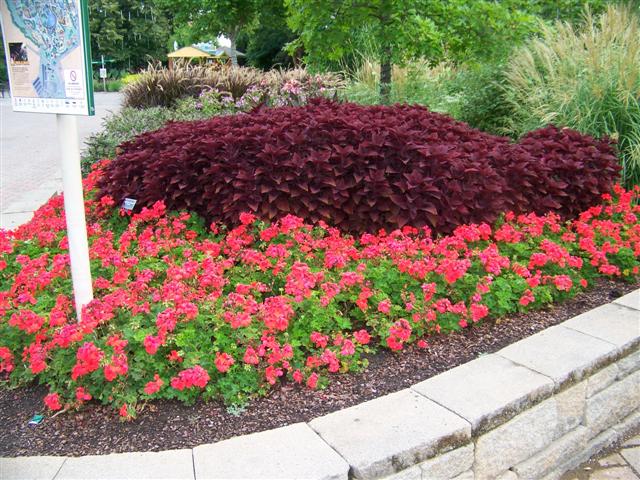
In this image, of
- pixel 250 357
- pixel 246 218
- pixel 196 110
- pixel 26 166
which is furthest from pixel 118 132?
pixel 250 357

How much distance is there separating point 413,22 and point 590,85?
5.99 ft

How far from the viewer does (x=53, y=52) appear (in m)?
2.27

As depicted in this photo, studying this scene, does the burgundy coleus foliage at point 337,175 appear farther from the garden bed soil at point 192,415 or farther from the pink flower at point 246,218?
the garden bed soil at point 192,415

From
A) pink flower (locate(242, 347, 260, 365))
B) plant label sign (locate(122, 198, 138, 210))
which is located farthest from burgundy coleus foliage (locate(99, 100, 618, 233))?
pink flower (locate(242, 347, 260, 365))

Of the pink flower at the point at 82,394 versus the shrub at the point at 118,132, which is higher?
the shrub at the point at 118,132

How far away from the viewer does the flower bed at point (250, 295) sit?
2.32 meters

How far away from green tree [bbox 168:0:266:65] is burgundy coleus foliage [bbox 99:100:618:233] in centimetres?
827

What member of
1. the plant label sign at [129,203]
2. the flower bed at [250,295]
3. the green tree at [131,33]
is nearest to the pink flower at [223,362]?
the flower bed at [250,295]

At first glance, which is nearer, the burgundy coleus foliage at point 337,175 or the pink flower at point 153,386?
the pink flower at point 153,386

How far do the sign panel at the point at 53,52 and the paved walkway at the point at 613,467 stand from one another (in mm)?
2743

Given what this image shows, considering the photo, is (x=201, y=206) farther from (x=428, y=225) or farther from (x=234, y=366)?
(x=234, y=366)

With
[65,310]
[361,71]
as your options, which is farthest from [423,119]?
[361,71]

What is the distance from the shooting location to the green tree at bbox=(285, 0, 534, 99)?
561 centimetres

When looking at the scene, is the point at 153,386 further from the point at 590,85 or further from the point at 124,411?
the point at 590,85
